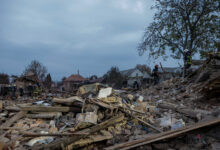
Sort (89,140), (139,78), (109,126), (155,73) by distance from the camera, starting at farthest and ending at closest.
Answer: (139,78) < (155,73) < (109,126) < (89,140)

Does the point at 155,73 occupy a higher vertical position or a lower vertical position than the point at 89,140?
higher

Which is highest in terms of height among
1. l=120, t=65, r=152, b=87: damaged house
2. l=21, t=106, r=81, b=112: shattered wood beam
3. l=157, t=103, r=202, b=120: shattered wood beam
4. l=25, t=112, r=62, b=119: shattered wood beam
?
l=120, t=65, r=152, b=87: damaged house

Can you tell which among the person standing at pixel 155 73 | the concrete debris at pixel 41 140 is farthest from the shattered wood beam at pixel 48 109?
the person standing at pixel 155 73

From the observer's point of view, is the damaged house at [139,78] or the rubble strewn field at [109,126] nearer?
the rubble strewn field at [109,126]

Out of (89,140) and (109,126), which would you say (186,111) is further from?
(89,140)

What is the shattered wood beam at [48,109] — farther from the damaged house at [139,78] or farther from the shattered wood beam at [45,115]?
the damaged house at [139,78]

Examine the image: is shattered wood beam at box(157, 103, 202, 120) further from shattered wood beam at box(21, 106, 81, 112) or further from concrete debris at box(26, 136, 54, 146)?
concrete debris at box(26, 136, 54, 146)

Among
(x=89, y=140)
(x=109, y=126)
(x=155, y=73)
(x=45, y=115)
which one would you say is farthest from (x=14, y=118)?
(x=155, y=73)

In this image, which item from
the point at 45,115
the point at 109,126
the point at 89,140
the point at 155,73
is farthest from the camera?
the point at 155,73

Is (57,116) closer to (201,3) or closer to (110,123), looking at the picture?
(110,123)

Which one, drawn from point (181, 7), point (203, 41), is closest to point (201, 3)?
point (181, 7)

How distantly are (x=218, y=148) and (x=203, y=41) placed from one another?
577 inches

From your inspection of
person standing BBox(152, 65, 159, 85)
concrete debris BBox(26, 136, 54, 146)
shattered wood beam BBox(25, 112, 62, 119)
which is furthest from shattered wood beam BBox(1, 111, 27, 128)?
person standing BBox(152, 65, 159, 85)

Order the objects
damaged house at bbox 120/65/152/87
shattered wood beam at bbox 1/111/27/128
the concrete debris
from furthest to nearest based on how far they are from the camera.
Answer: damaged house at bbox 120/65/152/87, shattered wood beam at bbox 1/111/27/128, the concrete debris
